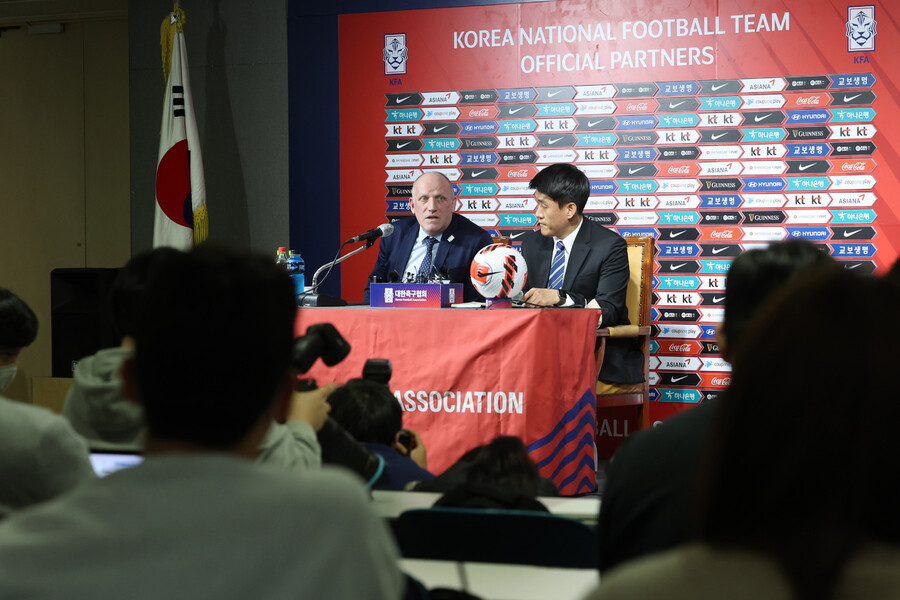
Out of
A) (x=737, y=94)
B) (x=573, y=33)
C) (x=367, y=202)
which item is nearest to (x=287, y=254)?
(x=367, y=202)

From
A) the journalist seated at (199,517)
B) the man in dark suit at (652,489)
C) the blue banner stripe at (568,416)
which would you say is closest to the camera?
the journalist seated at (199,517)

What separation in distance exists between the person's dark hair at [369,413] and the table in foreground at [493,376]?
3.91 ft

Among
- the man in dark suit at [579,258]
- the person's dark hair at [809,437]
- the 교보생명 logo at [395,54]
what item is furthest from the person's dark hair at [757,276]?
the 교보생명 logo at [395,54]

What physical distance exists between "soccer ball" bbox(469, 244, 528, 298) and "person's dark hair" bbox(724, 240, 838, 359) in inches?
88.1

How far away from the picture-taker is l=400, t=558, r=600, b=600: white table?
1.19 metres

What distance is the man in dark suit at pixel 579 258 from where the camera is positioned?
432 centimetres

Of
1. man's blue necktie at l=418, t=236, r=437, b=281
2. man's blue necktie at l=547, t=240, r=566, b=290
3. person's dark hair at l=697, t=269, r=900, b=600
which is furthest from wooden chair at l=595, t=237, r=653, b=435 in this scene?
person's dark hair at l=697, t=269, r=900, b=600

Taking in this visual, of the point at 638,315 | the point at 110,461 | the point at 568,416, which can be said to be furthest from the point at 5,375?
the point at 638,315

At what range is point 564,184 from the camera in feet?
14.5

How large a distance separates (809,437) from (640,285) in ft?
13.1

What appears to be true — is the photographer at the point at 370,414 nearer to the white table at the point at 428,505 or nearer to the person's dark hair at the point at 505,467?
the person's dark hair at the point at 505,467

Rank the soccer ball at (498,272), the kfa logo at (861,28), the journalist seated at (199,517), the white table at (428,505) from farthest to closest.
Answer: the kfa logo at (861,28)
the soccer ball at (498,272)
the white table at (428,505)
the journalist seated at (199,517)

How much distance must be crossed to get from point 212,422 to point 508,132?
4696 mm

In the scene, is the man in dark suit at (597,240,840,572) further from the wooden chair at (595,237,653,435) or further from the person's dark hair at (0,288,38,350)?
the wooden chair at (595,237,653,435)
